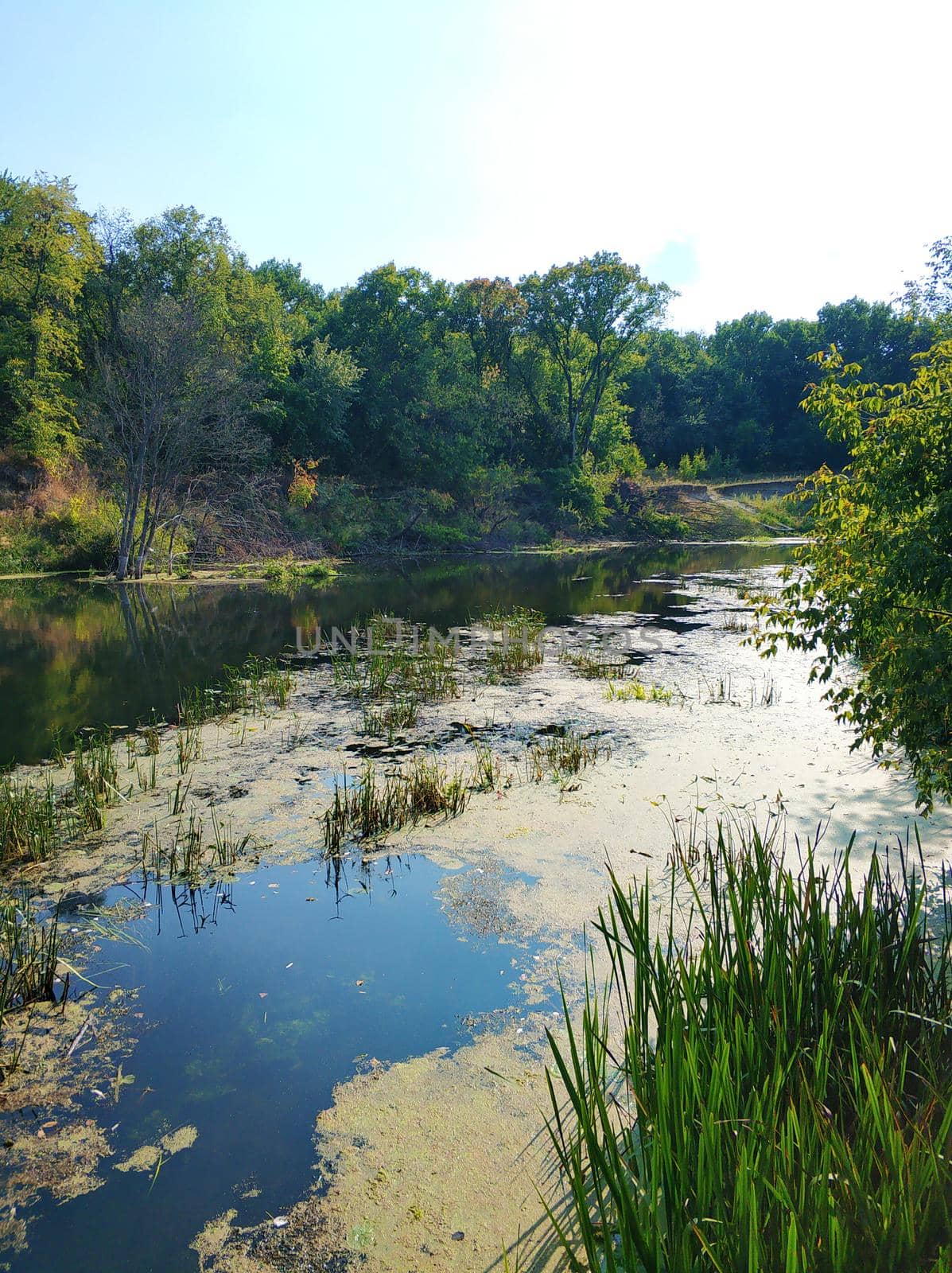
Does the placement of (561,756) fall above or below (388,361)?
below

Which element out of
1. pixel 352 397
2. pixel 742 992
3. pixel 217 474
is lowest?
pixel 742 992

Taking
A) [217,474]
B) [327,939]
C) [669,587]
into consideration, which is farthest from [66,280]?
[327,939]

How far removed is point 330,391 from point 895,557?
114ft

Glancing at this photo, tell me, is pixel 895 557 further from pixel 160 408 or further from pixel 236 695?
pixel 160 408

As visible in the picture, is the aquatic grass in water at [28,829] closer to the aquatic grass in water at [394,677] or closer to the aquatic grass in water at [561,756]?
the aquatic grass in water at [394,677]

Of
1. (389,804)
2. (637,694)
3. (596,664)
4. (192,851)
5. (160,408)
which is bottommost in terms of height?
(192,851)

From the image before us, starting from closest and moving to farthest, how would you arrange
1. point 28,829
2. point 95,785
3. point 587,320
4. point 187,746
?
1. point 28,829
2. point 95,785
3. point 187,746
4. point 587,320

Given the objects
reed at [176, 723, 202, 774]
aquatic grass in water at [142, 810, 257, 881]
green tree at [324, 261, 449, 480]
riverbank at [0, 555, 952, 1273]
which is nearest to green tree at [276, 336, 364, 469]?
green tree at [324, 261, 449, 480]

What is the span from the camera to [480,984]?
4.01m

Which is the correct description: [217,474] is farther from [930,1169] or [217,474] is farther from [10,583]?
[930,1169]

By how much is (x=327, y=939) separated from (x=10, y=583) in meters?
21.4

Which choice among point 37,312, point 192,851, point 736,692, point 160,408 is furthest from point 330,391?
point 192,851

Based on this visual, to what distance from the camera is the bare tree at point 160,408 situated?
21812 mm

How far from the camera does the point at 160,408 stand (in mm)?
22359
